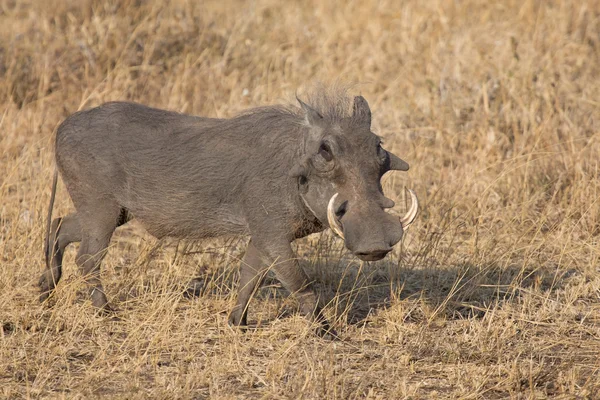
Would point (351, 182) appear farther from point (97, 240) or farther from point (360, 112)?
point (97, 240)

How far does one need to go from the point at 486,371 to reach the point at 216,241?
2249 millimetres

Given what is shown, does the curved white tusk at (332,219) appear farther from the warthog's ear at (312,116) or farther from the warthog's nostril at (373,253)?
the warthog's ear at (312,116)

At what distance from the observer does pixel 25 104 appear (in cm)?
722

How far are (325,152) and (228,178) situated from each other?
581 mm

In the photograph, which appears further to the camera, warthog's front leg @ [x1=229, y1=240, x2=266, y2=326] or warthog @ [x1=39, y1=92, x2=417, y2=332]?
warthog's front leg @ [x1=229, y1=240, x2=266, y2=326]

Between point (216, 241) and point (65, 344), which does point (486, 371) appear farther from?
point (216, 241)

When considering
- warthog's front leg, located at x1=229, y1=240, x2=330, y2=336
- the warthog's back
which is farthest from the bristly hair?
warthog's front leg, located at x1=229, y1=240, x2=330, y2=336

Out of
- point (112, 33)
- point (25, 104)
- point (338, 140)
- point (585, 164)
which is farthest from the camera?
point (112, 33)

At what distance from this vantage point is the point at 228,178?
4.37 m

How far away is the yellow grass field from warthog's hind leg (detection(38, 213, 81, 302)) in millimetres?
87

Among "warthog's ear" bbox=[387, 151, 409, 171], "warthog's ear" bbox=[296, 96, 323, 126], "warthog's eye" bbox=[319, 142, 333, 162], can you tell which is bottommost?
"warthog's ear" bbox=[387, 151, 409, 171]

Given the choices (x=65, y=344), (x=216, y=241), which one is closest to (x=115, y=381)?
(x=65, y=344)

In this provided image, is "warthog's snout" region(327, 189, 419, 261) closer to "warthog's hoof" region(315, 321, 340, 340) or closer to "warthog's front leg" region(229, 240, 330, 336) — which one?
"warthog's front leg" region(229, 240, 330, 336)

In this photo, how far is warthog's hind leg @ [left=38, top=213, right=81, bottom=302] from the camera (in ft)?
15.5
